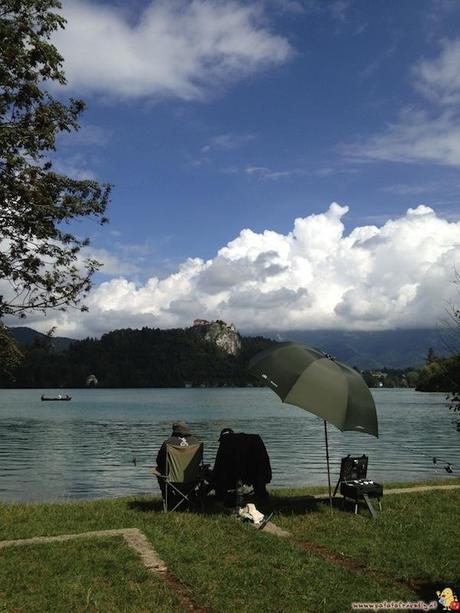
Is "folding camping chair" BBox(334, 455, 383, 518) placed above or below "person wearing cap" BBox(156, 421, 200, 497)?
below

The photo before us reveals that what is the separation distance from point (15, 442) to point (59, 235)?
135ft

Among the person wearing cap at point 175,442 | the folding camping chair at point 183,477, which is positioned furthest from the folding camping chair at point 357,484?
the person wearing cap at point 175,442

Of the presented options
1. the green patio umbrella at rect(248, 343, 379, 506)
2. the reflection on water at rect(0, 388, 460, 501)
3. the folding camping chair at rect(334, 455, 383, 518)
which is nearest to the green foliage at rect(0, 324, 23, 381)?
the green patio umbrella at rect(248, 343, 379, 506)

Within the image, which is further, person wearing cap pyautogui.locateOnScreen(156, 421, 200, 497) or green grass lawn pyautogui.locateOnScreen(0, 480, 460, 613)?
person wearing cap pyautogui.locateOnScreen(156, 421, 200, 497)

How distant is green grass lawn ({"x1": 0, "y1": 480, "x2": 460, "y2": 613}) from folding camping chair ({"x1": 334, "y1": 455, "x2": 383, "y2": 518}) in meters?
0.35

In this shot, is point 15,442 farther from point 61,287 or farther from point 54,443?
point 61,287

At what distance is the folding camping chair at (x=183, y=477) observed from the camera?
36.6 feet

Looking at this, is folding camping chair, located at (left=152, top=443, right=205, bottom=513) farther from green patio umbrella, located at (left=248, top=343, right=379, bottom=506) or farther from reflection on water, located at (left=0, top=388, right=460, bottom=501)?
reflection on water, located at (left=0, top=388, right=460, bottom=501)

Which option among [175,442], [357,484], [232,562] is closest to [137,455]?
[175,442]

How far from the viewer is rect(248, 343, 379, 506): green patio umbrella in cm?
1006

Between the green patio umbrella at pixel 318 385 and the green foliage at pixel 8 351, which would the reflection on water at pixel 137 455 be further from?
the green patio umbrella at pixel 318 385

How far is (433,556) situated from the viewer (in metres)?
8.02

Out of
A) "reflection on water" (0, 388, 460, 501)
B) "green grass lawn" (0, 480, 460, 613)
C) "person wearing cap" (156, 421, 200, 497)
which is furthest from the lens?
"reflection on water" (0, 388, 460, 501)

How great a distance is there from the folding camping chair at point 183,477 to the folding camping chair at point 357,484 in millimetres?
2869
